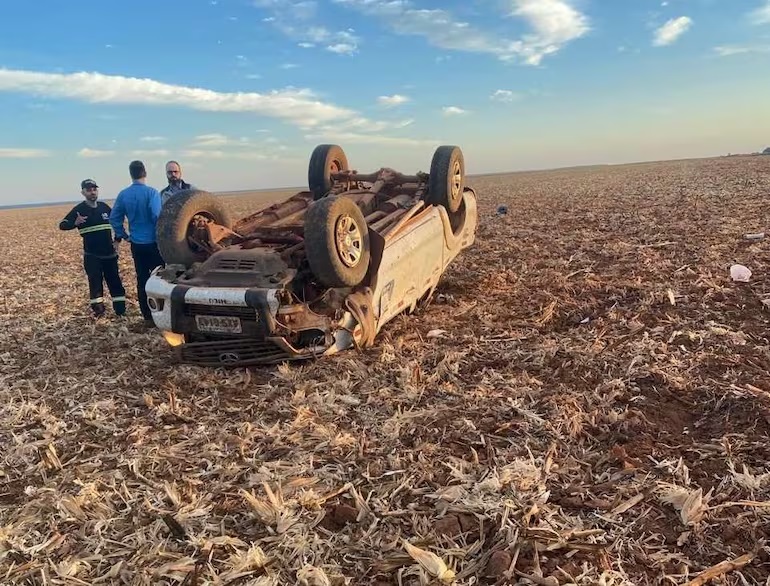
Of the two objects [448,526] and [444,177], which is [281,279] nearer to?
[448,526]

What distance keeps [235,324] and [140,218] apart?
10.1 feet

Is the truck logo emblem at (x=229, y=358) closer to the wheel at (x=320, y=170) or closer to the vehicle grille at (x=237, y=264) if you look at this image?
the vehicle grille at (x=237, y=264)

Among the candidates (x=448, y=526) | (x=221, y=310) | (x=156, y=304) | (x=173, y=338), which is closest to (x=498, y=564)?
(x=448, y=526)

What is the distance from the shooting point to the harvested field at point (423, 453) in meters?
2.83

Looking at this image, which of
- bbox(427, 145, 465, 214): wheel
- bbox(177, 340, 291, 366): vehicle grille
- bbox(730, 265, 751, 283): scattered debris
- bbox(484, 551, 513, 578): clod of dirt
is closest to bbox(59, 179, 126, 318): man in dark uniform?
bbox(177, 340, 291, 366): vehicle grille

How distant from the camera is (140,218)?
24.1 feet

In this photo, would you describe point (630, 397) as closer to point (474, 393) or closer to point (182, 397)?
point (474, 393)

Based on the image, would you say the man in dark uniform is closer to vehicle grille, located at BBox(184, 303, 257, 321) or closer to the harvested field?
the harvested field

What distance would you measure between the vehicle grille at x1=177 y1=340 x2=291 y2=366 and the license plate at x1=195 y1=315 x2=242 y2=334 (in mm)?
128

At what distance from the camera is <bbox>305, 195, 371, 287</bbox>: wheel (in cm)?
512

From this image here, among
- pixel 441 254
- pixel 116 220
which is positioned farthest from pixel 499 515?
pixel 116 220

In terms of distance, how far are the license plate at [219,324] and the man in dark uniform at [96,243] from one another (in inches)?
131

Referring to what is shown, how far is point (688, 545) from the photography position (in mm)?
2803

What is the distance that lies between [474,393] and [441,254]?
10.1 ft
